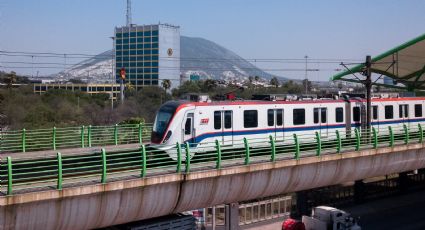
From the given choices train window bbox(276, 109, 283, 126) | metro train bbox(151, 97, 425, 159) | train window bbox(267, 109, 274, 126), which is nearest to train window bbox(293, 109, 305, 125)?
metro train bbox(151, 97, 425, 159)

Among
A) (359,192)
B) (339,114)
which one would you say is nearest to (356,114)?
(339,114)

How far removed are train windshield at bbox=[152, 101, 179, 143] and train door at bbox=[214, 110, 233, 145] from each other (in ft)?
6.86

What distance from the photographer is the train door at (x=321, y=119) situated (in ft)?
85.2

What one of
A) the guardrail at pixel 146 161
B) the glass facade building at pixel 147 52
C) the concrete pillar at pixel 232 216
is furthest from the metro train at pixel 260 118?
the glass facade building at pixel 147 52

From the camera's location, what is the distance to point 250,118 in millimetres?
23203

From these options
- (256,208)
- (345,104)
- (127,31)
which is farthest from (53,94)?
(127,31)

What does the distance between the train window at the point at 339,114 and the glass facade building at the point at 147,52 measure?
126 metres

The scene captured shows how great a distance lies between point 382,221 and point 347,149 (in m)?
11.2

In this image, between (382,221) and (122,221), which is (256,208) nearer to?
(382,221)

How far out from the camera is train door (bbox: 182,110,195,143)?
68.3 feet

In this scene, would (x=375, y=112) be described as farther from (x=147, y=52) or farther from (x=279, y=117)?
(x=147, y=52)

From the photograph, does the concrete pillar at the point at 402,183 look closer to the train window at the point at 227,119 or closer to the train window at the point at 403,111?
the train window at the point at 403,111

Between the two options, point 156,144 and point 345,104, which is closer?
point 156,144

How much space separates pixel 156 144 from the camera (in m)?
20.8
